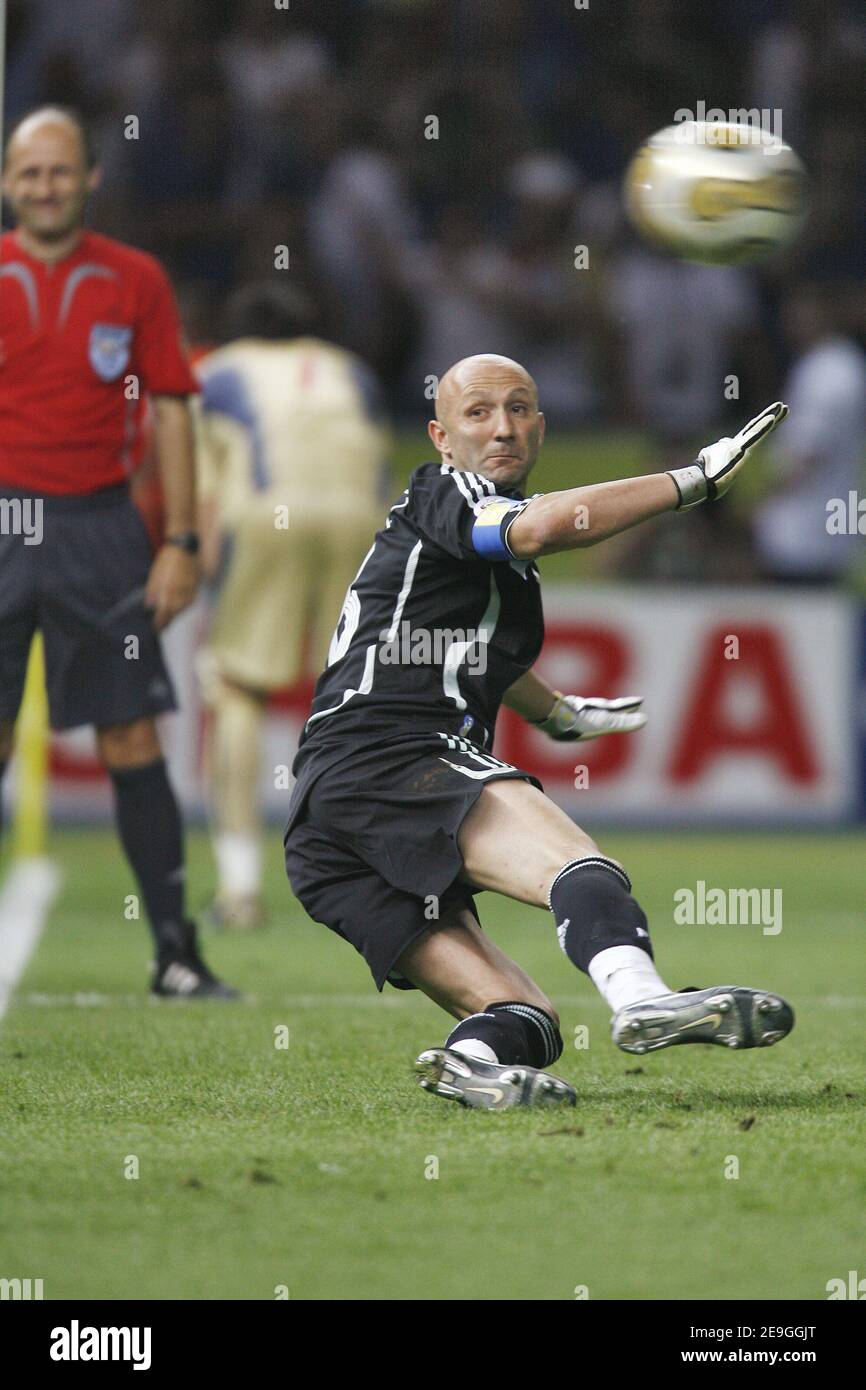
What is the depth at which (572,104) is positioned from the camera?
593 inches

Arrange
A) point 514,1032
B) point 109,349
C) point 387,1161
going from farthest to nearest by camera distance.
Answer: point 109,349 → point 514,1032 → point 387,1161

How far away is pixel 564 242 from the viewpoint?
45.1 feet

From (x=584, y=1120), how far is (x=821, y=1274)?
107 centimetres

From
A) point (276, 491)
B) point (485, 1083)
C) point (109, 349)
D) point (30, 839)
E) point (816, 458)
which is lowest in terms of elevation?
point (485, 1083)

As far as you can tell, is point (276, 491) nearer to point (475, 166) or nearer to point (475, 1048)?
point (475, 1048)

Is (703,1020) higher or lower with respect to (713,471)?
lower

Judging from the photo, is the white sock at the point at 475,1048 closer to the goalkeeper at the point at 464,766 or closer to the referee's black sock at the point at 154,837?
the goalkeeper at the point at 464,766

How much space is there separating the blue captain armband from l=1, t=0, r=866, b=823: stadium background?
6.81 m

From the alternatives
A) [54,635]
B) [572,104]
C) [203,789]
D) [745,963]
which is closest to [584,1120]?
[54,635]

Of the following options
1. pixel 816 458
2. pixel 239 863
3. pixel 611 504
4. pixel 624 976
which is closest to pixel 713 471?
pixel 611 504

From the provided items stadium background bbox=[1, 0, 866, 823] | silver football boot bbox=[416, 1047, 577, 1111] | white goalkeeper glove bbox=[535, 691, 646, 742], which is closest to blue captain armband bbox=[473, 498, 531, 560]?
white goalkeeper glove bbox=[535, 691, 646, 742]

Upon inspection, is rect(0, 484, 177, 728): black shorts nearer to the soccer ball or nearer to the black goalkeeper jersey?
the black goalkeeper jersey

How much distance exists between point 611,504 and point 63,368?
8.03ft
